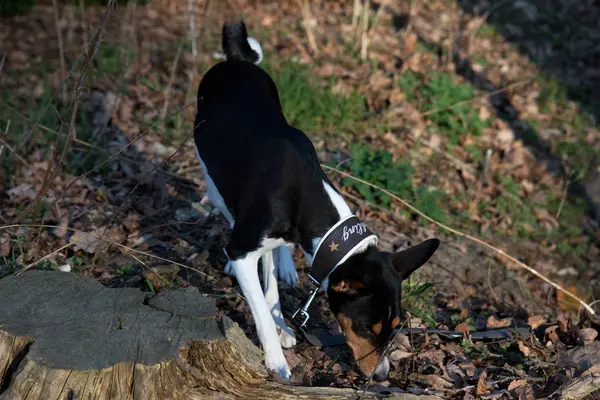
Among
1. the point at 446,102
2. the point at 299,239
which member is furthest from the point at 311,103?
the point at 299,239

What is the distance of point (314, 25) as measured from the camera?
9.18 meters

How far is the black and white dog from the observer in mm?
3861

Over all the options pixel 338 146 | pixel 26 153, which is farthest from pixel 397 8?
pixel 26 153

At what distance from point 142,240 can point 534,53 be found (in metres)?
6.77

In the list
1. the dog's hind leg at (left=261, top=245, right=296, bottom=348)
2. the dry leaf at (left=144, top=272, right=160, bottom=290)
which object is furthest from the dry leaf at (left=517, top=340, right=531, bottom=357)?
the dry leaf at (left=144, top=272, right=160, bottom=290)

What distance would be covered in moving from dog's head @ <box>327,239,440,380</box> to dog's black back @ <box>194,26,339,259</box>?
0.30 m

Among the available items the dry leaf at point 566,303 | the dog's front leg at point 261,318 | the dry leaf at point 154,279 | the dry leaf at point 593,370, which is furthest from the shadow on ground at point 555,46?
the dry leaf at point 154,279

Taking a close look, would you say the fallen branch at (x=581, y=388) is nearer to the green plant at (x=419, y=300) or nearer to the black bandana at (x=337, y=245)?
the green plant at (x=419, y=300)

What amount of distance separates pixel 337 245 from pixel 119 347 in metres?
1.32

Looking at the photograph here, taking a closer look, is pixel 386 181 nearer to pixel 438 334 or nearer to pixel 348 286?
pixel 438 334

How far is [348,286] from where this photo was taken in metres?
3.83

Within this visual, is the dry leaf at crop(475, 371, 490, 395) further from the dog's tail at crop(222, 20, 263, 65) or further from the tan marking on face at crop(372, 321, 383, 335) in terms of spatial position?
the dog's tail at crop(222, 20, 263, 65)

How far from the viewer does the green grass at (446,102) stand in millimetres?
7578

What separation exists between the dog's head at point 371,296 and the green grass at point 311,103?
3.14m
